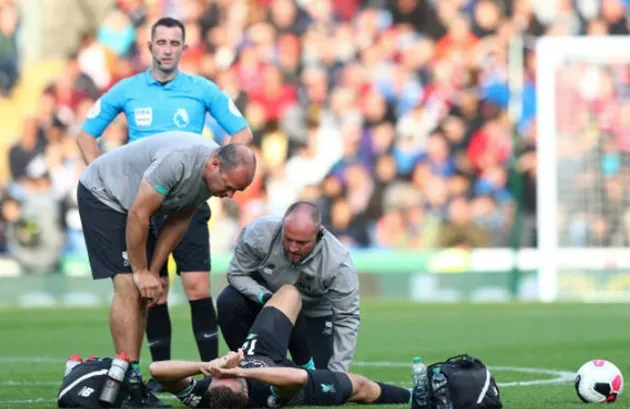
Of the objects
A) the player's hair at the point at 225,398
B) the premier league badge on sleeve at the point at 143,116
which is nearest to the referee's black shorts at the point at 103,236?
the player's hair at the point at 225,398

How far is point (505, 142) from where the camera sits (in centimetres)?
2255

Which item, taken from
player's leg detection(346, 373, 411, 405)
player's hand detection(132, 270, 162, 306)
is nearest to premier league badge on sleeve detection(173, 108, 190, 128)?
player's hand detection(132, 270, 162, 306)

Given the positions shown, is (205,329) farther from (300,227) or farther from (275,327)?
(300,227)

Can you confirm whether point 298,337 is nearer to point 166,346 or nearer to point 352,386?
point 352,386

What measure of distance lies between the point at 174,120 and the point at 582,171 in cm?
1318

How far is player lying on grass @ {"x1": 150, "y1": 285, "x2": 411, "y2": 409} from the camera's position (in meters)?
6.62

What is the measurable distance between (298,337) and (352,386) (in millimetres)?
583

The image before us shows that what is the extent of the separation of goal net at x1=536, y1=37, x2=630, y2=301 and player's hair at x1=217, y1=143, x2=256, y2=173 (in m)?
A: 14.3

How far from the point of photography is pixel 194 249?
898 cm

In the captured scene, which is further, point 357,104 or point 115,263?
point 357,104

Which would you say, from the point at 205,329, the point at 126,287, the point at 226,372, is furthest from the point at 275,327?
the point at 205,329

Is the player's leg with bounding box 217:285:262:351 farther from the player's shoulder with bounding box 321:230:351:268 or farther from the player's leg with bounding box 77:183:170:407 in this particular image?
the player's shoulder with bounding box 321:230:351:268

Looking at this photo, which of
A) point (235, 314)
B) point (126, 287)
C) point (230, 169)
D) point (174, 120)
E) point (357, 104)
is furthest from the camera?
point (357, 104)

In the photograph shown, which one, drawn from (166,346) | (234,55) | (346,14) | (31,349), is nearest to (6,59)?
(234,55)
